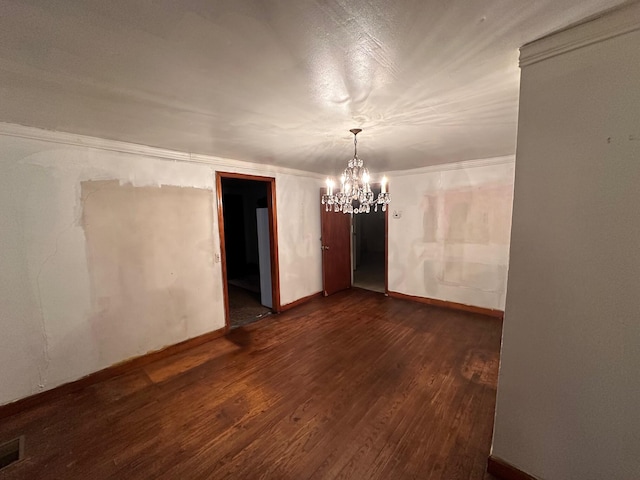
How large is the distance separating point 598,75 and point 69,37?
215 centimetres

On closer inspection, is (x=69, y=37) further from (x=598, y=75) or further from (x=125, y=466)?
(x=125, y=466)

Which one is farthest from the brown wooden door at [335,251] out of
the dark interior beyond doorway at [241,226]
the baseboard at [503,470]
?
the baseboard at [503,470]

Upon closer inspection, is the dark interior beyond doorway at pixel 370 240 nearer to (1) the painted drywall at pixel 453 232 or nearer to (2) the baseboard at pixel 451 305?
(2) the baseboard at pixel 451 305

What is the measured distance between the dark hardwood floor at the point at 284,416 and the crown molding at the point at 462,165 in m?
2.29

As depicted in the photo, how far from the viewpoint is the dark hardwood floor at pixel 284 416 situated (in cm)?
150

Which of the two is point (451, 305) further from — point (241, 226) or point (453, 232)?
point (241, 226)

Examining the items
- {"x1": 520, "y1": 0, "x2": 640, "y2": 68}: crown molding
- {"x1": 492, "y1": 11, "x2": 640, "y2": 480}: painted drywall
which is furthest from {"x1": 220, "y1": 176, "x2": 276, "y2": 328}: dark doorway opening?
{"x1": 520, "y1": 0, "x2": 640, "y2": 68}: crown molding

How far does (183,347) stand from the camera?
2.88m

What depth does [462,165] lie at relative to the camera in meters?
3.63

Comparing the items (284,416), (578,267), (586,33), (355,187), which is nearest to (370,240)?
(355,187)

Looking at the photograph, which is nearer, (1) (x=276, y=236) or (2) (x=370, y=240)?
(1) (x=276, y=236)

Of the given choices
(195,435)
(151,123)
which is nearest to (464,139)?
(151,123)

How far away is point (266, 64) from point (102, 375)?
9.87 ft

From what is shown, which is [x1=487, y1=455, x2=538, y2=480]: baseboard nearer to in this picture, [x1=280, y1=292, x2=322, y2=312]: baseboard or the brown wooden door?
[x1=280, y1=292, x2=322, y2=312]: baseboard
